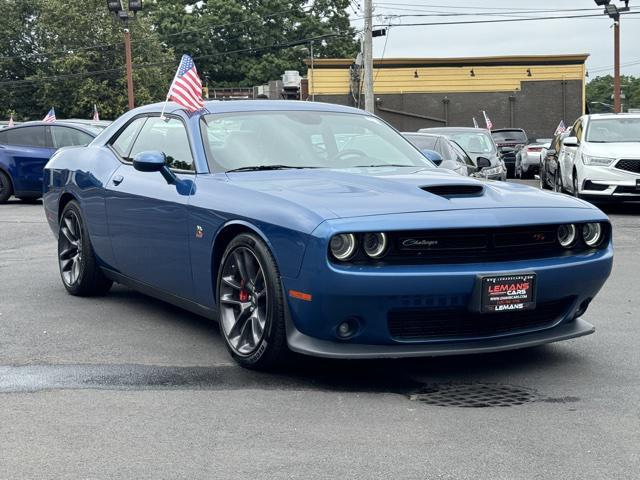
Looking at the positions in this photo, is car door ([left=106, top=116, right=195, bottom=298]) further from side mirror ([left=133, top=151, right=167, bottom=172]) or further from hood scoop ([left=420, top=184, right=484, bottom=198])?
hood scoop ([left=420, top=184, right=484, bottom=198])

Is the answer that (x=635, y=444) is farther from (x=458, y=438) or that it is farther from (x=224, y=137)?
(x=224, y=137)

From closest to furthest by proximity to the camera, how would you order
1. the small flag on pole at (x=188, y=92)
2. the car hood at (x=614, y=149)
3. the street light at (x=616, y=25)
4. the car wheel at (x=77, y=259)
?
the small flag on pole at (x=188, y=92)
the car wheel at (x=77, y=259)
the car hood at (x=614, y=149)
the street light at (x=616, y=25)

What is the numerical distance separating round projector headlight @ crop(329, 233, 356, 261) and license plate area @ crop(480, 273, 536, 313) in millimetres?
641

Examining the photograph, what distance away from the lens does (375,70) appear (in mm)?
51312

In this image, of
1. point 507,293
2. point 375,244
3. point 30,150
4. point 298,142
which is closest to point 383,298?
point 375,244

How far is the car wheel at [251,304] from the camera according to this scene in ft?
16.3

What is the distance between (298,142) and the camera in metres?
6.26

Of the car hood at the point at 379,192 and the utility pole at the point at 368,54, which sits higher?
the utility pole at the point at 368,54

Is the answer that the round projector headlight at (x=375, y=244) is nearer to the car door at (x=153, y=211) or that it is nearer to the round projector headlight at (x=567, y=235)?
the round projector headlight at (x=567, y=235)

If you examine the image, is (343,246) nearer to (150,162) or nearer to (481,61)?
(150,162)

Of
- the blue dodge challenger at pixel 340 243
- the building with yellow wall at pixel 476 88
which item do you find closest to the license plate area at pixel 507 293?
the blue dodge challenger at pixel 340 243

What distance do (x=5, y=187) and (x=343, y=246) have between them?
1435cm

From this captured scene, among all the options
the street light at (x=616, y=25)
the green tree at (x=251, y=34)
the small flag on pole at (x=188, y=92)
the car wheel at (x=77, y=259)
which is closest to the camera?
the small flag on pole at (x=188, y=92)

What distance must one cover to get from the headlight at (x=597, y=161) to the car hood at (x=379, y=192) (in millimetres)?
9767
